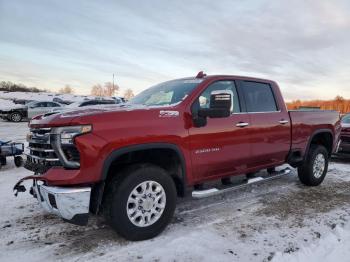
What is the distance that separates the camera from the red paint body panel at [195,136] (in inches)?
138

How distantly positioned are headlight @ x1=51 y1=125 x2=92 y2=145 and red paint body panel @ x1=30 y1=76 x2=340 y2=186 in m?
0.05

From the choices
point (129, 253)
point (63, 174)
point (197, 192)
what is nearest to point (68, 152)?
point (63, 174)

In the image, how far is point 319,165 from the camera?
6.64 metres

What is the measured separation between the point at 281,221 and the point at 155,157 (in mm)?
1944

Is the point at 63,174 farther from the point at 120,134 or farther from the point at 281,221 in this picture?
the point at 281,221

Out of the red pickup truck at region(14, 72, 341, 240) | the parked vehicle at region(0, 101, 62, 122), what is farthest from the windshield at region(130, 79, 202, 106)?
the parked vehicle at region(0, 101, 62, 122)

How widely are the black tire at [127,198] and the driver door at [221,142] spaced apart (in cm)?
56

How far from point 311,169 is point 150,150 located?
3759 millimetres

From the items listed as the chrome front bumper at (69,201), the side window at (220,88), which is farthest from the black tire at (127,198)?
the side window at (220,88)

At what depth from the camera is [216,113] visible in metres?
4.15

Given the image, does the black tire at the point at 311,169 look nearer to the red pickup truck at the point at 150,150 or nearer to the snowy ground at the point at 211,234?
the snowy ground at the point at 211,234

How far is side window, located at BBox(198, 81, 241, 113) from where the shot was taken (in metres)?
4.53

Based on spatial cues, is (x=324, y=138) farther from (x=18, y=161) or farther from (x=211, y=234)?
(x=18, y=161)

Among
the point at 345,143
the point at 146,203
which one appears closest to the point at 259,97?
the point at 146,203
